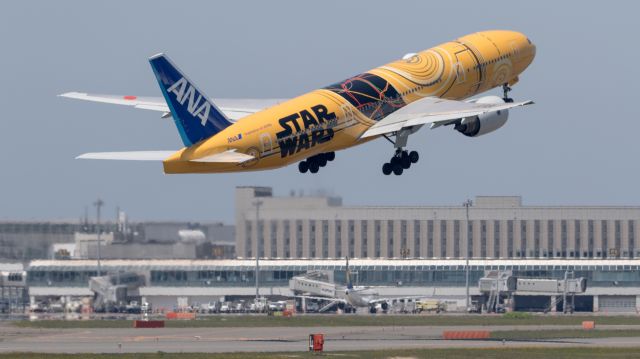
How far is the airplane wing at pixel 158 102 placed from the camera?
83812 mm

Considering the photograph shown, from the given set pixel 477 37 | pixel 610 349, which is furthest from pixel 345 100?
pixel 610 349

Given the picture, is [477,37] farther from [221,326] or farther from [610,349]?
[221,326]

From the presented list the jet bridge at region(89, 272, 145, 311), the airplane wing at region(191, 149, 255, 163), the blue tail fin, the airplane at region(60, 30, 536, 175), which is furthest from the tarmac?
the jet bridge at region(89, 272, 145, 311)

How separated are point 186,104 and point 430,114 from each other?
1418 centimetres

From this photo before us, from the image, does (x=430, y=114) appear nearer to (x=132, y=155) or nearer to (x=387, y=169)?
(x=387, y=169)

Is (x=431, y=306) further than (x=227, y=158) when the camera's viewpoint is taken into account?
Yes

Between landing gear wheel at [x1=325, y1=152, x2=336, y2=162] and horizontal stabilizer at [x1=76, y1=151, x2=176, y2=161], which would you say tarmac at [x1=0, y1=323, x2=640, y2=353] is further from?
horizontal stabilizer at [x1=76, y1=151, x2=176, y2=161]

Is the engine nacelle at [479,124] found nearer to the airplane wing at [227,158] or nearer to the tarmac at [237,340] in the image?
the airplane wing at [227,158]

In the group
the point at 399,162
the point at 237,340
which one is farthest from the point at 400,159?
the point at 237,340

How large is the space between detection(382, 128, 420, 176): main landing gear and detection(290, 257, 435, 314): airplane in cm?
9959

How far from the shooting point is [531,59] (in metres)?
93.3

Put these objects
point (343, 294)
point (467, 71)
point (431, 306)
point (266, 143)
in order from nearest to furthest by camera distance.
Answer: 1. point (266, 143)
2. point (467, 71)
3. point (431, 306)
4. point (343, 294)

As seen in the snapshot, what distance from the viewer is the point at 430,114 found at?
77438 millimetres

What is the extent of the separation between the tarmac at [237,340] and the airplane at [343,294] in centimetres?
4312
